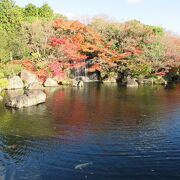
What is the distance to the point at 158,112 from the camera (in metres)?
28.7

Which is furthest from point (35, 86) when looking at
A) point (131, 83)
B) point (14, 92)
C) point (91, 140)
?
point (91, 140)

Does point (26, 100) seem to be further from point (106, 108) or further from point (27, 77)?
point (27, 77)

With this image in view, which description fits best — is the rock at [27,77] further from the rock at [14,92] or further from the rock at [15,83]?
the rock at [14,92]

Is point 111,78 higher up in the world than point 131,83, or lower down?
higher up

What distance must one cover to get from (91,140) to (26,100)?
488 inches

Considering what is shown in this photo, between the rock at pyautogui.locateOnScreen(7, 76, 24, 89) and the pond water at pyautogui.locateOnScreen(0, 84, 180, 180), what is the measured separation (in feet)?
41.5

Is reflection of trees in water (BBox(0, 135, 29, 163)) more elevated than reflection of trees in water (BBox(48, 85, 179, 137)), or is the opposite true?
reflection of trees in water (BBox(48, 85, 179, 137))

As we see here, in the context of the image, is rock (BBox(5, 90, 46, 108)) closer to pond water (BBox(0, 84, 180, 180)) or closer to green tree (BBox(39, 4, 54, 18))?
pond water (BBox(0, 84, 180, 180))

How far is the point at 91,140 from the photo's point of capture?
2053 centimetres

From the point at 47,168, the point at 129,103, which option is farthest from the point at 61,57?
the point at 47,168

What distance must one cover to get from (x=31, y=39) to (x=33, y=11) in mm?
11012

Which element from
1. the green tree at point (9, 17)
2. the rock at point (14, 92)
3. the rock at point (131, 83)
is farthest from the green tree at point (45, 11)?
the rock at point (14, 92)

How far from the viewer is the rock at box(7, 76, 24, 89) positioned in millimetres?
44125

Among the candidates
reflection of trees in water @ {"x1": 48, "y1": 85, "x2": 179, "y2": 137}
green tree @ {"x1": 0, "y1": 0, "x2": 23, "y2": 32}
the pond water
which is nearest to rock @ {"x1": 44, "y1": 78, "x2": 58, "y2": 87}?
reflection of trees in water @ {"x1": 48, "y1": 85, "x2": 179, "y2": 137}
